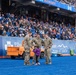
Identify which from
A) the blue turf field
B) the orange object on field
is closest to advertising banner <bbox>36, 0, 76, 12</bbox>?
the orange object on field

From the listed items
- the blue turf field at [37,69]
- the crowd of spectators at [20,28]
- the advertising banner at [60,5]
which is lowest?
the blue turf field at [37,69]

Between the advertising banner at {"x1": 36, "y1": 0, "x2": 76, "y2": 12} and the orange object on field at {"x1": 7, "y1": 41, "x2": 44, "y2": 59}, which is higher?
the advertising banner at {"x1": 36, "y1": 0, "x2": 76, "y2": 12}

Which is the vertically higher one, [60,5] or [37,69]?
[60,5]

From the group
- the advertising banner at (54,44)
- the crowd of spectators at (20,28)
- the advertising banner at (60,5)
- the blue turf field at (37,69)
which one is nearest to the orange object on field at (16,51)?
the advertising banner at (54,44)

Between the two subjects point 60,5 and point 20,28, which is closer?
point 20,28

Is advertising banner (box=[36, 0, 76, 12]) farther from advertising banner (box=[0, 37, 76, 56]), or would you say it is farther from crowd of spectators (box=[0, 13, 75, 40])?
advertising banner (box=[0, 37, 76, 56])

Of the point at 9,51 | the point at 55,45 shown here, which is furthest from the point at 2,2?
the point at 9,51

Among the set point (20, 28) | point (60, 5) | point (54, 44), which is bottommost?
point (54, 44)

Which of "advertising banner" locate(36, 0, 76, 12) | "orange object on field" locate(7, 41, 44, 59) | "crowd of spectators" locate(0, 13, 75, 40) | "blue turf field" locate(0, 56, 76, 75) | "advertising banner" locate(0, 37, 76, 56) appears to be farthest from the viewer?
"advertising banner" locate(36, 0, 76, 12)

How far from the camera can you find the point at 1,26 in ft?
87.1

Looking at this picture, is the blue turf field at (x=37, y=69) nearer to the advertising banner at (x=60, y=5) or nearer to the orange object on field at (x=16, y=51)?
the orange object on field at (x=16, y=51)

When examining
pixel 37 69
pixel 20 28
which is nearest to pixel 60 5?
pixel 20 28

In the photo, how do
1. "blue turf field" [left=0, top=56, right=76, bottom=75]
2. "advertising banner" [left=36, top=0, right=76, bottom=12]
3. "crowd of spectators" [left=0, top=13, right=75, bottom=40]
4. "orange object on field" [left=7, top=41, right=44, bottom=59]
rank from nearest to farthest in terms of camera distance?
1. "blue turf field" [left=0, top=56, right=76, bottom=75]
2. "orange object on field" [left=7, top=41, right=44, bottom=59]
3. "crowd of spectators" [left=0, top=13, right=75, bottom=40]
4. "advertising banner" [left=36, top=0, right=76, bottom=12]

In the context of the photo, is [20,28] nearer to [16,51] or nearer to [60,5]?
[16,51]
